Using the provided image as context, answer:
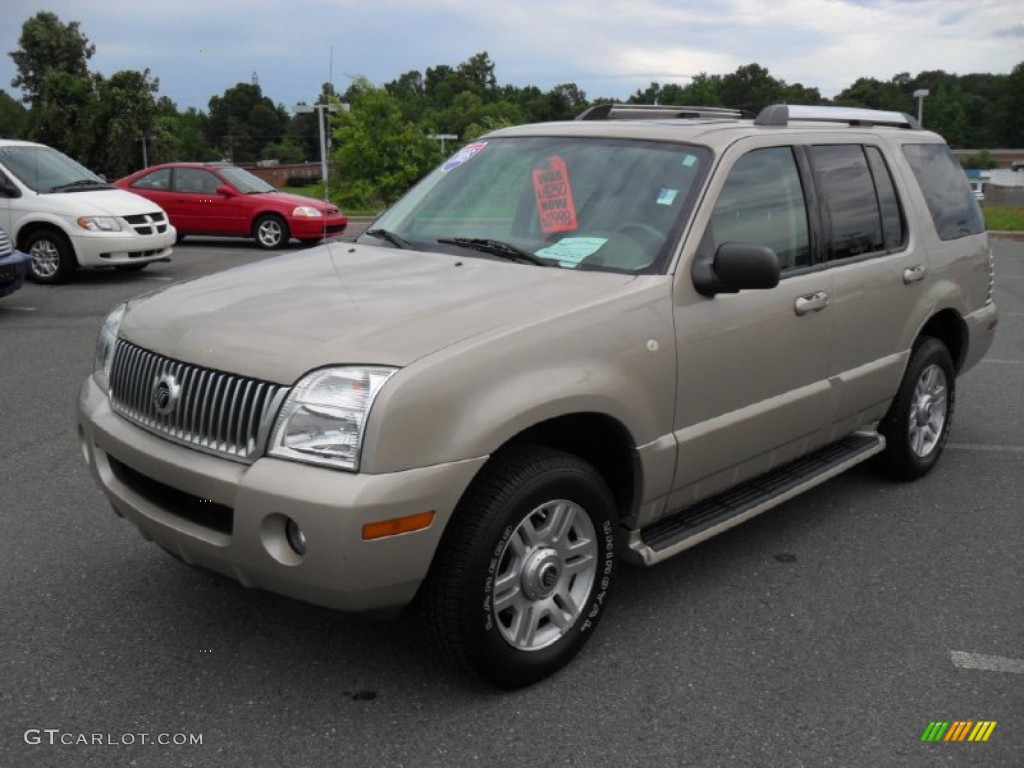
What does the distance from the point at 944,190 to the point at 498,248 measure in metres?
2.89

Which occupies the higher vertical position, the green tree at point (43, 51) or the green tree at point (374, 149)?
the green tree at point (43, 51)

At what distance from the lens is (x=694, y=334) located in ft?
12.1

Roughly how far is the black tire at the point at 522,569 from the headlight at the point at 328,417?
1.43 ft

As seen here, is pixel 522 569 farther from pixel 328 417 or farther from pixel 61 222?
pixel 61 222

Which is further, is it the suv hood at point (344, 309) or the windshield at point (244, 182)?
the windshield at point (244, 182)

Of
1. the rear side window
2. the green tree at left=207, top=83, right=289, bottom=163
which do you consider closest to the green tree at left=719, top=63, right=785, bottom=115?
the green tree at left=207, top=83, right=289, bottom=163

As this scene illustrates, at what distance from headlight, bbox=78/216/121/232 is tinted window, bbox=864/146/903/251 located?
10226 millimetres

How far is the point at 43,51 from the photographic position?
87.9 m

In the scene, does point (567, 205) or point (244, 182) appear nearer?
point (567, 205)

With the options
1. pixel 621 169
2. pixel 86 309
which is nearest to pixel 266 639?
pixel 621 169

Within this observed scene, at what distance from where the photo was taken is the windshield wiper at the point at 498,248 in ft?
12.6

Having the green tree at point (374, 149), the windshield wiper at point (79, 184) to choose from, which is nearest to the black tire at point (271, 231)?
the windshield wiper at point (79, 184)

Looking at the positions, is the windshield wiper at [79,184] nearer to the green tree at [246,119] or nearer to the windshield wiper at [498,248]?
the windshield wiper at [498,248]

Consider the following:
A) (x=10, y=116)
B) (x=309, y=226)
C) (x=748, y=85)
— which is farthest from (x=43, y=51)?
(x=309, y=226)
